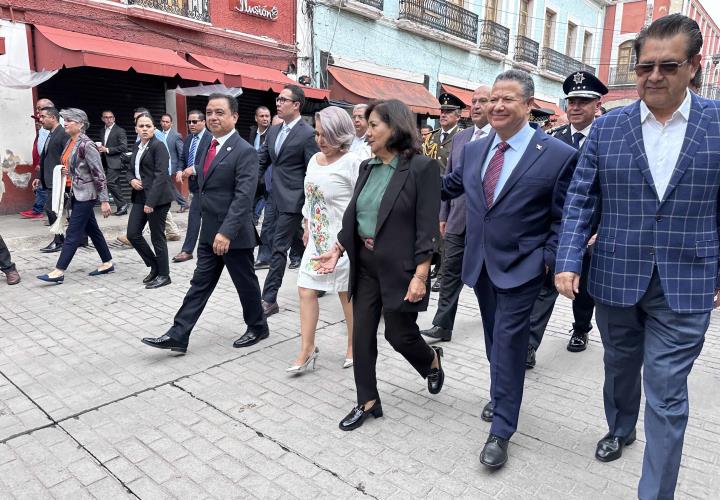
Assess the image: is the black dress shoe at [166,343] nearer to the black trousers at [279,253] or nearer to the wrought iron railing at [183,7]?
the black trousers at [279,253]

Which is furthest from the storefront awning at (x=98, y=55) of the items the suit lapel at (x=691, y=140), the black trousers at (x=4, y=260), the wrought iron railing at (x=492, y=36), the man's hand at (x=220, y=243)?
the wrought iron railing at (x=492, y=36)

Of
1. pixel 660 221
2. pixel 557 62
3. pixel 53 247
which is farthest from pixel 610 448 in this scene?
pixel 557 62

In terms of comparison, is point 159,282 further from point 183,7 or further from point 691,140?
point 183,7

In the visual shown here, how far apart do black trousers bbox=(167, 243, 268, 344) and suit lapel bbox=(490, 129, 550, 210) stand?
2172 mm

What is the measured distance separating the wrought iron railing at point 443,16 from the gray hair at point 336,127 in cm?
1362

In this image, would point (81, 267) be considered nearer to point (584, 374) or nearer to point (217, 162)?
point (217, 162)

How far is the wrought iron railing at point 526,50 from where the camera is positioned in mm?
21641

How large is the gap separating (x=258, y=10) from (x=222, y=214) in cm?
971

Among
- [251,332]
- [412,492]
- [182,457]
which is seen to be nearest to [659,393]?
[412,492]

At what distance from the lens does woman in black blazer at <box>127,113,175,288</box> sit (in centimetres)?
601

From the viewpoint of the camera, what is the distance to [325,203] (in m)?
3.72

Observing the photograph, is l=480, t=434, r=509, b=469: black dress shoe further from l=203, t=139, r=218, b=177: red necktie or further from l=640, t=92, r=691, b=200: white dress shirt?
l=203, t=139, r=218, b=177: red necktie

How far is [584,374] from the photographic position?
399cm

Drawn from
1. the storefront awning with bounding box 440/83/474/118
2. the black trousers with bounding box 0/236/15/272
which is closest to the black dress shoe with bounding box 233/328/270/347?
the black trousers with bounding box 0/236/15/272
